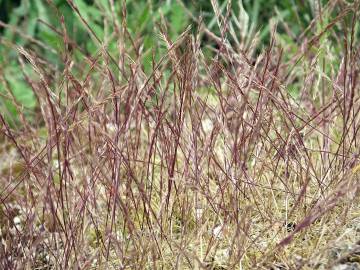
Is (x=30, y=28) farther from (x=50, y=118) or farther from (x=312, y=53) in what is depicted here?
(x=50, y=118)

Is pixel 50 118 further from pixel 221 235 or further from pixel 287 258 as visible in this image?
pixel 287 258

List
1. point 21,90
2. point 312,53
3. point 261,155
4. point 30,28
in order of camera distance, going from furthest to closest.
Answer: point 30,28 < point 21,90 < point 312,53 < point 261,155

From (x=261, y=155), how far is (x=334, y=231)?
447mm

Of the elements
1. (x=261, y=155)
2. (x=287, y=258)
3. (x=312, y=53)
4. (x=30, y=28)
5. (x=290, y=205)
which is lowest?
(x=287, y=258)

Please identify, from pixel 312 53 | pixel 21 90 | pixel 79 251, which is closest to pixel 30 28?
pixel 21 90

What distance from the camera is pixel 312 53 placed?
9.13 ft

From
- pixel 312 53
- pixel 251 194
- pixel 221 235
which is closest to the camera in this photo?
pixel 221 235

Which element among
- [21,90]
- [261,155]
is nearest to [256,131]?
[261,155]

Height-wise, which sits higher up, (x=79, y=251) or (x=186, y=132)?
(x=186, y=132)

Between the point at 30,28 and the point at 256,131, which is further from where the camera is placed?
the point at 30,28

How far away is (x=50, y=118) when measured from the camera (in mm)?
1770

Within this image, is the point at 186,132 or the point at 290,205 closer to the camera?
the point at 290,205

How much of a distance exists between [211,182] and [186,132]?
16 centimetres

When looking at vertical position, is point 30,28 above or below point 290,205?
above
